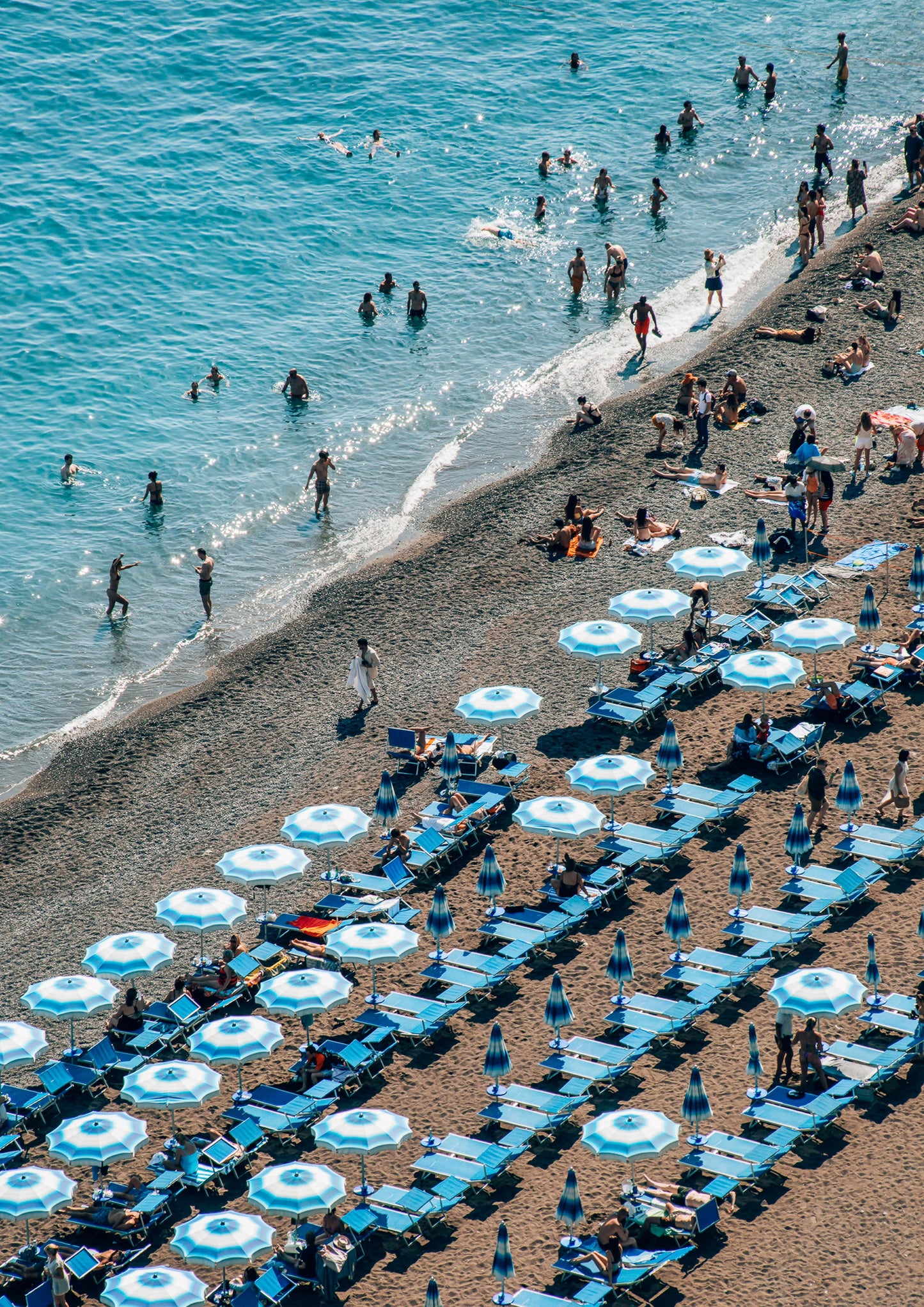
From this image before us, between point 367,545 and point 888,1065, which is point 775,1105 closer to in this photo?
point 888,1065

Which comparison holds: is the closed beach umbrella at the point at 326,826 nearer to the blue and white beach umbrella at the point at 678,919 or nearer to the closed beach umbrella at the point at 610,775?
the closed beach umbrella at the point at 610,775

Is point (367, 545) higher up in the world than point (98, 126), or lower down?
lower down

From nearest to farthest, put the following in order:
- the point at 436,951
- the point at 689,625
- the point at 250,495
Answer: the point at 436,951, the point at 689,625, the point at 250,495

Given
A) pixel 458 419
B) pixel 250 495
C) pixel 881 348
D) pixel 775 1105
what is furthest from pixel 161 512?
pixel 775 1105

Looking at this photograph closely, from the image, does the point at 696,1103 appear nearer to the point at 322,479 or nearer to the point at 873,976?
the point at 873,976

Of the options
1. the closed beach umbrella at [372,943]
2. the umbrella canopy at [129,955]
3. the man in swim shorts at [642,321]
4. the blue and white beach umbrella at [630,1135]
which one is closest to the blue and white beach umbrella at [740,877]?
the closed beach umbrella at [372,943]

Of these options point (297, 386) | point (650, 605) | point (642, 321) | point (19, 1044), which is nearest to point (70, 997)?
point (19, 1044)
